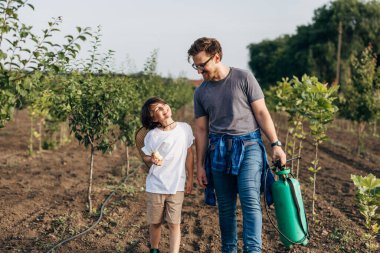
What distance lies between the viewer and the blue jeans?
13.5 ft

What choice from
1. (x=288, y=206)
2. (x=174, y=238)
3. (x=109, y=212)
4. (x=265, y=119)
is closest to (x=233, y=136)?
(x=265, y=119)

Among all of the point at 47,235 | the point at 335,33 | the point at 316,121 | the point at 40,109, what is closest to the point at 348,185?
the point at 316,121

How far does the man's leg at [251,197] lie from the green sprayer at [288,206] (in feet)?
0.55

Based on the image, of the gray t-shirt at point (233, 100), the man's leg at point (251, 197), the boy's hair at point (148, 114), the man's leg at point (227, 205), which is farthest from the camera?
the boy's hair at point (148, 114)

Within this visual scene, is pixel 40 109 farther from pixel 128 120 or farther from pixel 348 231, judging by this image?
pixel 348 231

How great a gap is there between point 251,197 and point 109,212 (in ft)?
10.7

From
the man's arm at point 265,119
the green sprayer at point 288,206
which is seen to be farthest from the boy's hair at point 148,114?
the green sprayer at point 288,206

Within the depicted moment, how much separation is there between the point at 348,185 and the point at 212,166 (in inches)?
235

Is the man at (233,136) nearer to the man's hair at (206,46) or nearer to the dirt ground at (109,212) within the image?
the man's hair at (206,46)

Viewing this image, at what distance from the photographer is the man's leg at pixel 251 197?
13.5 feet

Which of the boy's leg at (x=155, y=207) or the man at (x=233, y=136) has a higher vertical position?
the man at (x=233, y=136)

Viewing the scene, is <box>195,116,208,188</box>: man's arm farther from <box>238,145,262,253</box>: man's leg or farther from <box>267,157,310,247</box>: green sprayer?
<box>267,157,310,247</box>: green sprayer

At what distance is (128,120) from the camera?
9.14 metres

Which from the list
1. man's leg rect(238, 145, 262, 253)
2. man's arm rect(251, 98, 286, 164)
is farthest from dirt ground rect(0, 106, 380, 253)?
man's arm rect(251, 98, 286, 164)
